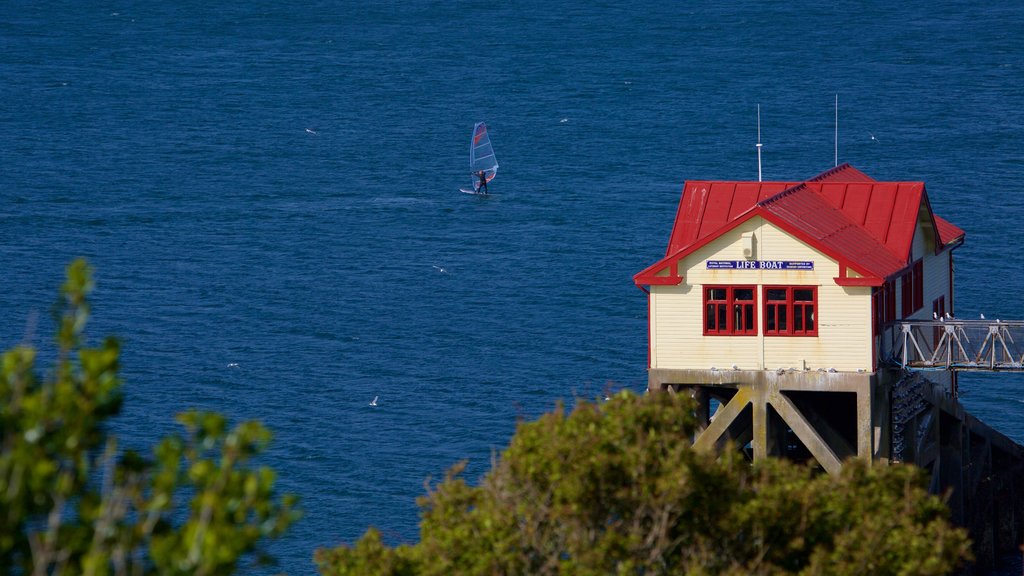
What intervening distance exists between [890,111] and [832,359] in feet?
441

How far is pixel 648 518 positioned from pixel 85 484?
12581 mm

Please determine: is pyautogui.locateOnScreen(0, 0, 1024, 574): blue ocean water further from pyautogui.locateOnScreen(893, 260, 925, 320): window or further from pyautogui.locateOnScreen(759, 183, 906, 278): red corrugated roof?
pyautogui.locateOnScreen(893, 260, 925, 320): window

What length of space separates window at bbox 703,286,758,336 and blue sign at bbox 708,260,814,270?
0.62m

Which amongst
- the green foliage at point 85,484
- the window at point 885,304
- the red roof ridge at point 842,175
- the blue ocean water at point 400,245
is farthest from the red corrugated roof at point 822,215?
the green foliage at point 85,484

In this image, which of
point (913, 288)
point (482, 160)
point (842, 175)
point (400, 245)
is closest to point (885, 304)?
point (913, 288)

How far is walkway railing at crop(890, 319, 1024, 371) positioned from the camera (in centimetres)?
5831

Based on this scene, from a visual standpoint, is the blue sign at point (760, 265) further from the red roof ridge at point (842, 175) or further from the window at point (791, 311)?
the red roof ridge at point (842, 175)

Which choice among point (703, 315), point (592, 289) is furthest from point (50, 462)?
point (592, 289)

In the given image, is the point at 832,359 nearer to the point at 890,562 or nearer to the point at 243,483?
the point at 890,562

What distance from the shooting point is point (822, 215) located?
5928 cm

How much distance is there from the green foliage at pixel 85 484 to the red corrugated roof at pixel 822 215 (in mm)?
34616

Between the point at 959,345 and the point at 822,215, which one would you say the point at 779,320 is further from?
the point at 959,345

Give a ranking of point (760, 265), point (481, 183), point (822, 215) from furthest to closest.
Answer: point (481, 183)
point (822, 215)
point (760, 265)

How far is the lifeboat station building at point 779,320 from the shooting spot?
2210 inches
